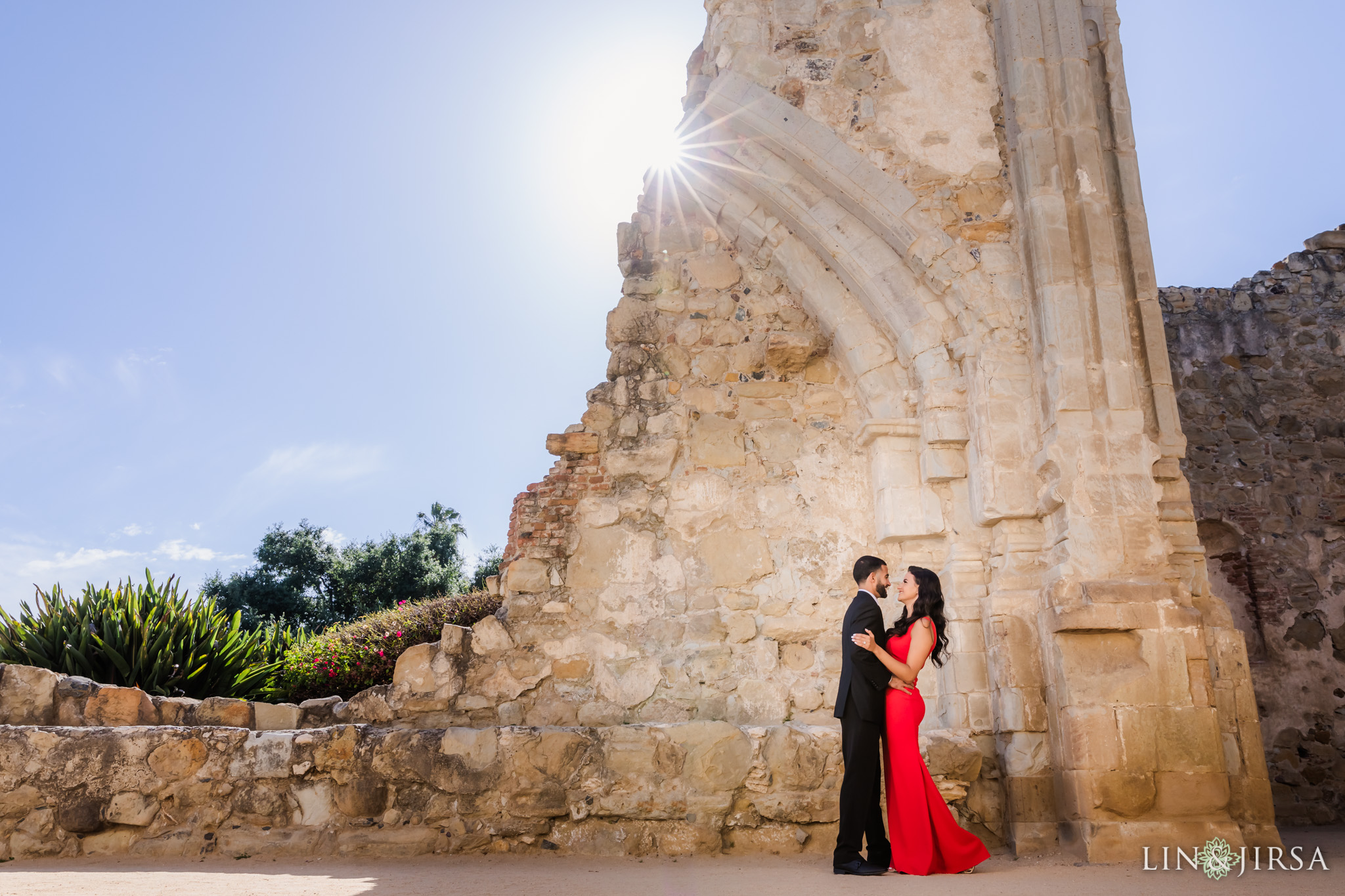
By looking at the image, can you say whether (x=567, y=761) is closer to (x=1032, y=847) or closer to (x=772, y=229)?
(x=1032, y=847)

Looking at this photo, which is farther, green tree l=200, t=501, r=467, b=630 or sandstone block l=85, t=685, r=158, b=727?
green tree l=200, t=501, r=467, b=630

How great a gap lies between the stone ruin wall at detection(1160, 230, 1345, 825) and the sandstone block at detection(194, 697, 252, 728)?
8.06 metres

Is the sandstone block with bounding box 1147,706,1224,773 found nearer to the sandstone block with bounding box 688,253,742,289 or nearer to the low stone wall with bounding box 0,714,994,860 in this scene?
the low stone wall with bounding box 0,714,994,860

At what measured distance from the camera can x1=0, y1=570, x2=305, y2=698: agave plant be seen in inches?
204

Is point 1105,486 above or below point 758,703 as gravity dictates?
above

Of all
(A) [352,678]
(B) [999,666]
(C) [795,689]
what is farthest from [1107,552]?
(A) [352,678]

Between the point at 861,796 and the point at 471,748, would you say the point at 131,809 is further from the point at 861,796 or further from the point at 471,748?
the point at 861,796

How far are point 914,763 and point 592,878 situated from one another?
1.43m

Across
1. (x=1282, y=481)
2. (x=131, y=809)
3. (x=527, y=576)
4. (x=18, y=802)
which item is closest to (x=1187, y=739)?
(x=527, y=576)

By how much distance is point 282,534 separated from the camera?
18547 mm

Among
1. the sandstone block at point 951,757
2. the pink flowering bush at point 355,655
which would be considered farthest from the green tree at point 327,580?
the sandstone block at point 951,757

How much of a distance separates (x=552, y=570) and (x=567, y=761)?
1.29 meters

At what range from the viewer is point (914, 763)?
380cm

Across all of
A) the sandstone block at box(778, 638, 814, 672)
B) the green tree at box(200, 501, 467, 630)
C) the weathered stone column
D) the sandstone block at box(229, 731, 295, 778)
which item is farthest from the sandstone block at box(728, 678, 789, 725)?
the green tree at box(200, 501, 467, 630)
